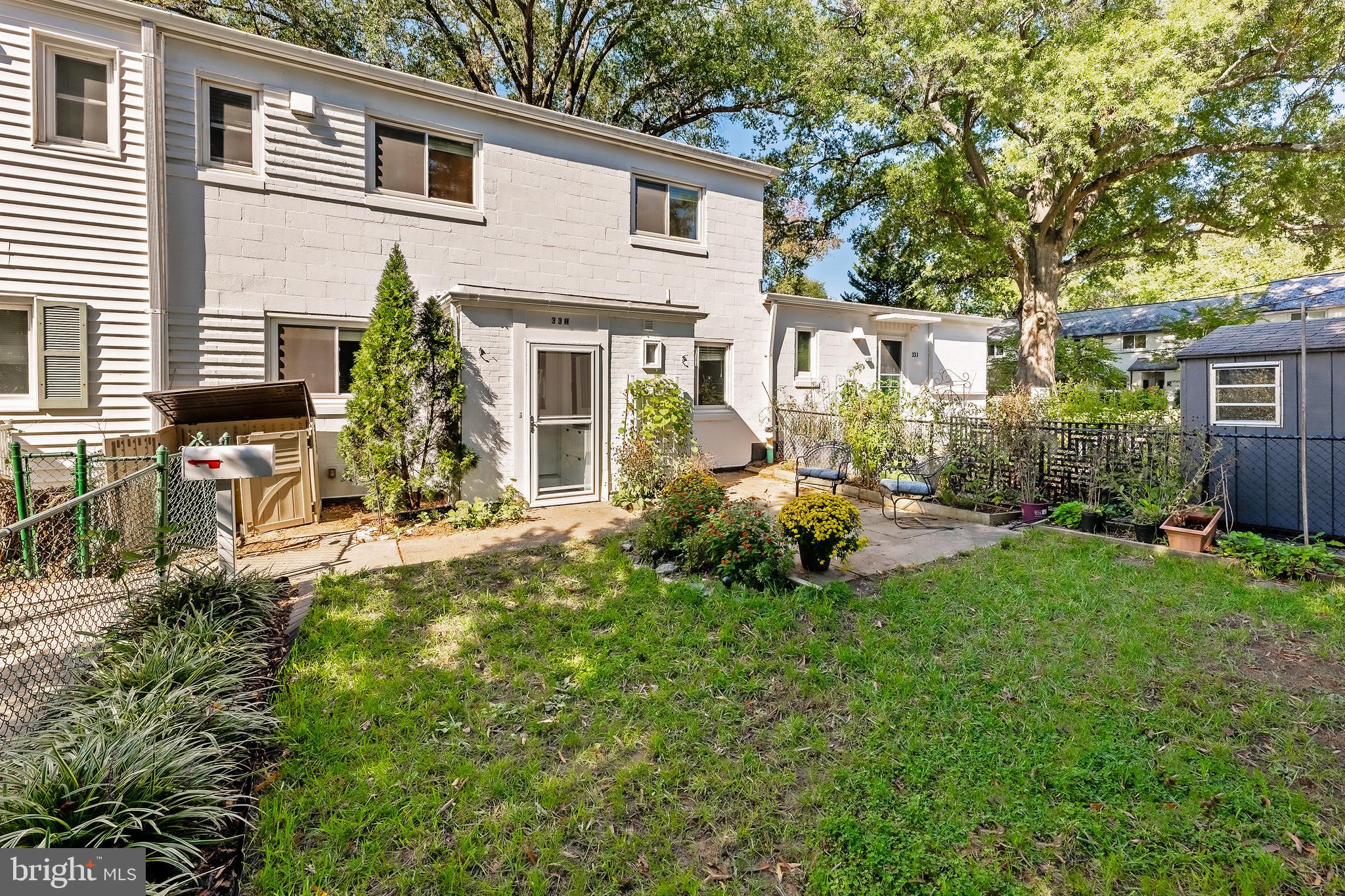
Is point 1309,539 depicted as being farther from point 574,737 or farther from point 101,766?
point 101,766

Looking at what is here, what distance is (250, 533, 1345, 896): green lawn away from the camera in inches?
88.6

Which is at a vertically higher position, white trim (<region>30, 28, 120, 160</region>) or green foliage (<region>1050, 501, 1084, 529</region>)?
white trim (<region>30, 28, 120, 160</region>)

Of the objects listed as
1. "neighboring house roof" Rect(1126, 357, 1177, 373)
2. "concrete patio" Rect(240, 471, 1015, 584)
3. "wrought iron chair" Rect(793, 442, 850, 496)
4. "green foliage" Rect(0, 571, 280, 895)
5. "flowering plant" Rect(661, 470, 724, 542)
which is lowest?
"green foliage" Rect(0, 571, 280, 895)

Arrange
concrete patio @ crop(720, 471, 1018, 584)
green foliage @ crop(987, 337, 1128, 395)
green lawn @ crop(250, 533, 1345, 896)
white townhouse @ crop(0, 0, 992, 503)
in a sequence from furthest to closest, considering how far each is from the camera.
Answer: green foliage @ crop(987, 337, 1128, 395) < white townhouse @ crop(0, 0, 992, 503) < concrete patio @ crop(720, 471, 1018, 584) < green lawn @ crop(250, 533, 1345, 896)

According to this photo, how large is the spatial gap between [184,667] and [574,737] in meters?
2.11

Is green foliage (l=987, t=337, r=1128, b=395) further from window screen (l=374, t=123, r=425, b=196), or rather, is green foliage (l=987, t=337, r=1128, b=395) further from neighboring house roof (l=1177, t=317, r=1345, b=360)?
window screen (l=374, t=123, r=425, b=196)

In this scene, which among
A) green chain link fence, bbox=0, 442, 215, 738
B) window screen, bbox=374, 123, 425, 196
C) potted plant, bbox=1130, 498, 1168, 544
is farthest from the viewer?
window screen, bbox=374, 123, 425, 196

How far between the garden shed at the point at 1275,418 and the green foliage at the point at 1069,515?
5.67ft

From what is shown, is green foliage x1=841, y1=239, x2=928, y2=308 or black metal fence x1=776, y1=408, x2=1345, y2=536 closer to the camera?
black metal fence x1=776, y1=408, x2=1345, y2=536

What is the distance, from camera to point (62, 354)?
22.6 feet

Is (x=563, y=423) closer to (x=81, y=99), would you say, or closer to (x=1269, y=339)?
(x=81, y=99)

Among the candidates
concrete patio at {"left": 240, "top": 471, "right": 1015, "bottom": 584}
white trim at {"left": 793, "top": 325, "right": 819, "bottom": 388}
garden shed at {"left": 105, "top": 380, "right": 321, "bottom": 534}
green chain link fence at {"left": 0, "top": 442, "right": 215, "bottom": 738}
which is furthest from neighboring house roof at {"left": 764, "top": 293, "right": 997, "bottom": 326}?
green chain link fence at {"left": 0, "top": 442, "right": 215, "bottom": 738}

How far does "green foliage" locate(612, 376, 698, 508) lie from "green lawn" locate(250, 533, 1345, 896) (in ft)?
11.2

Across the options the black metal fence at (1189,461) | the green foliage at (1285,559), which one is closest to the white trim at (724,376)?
the black metal fence at (1189,461)
